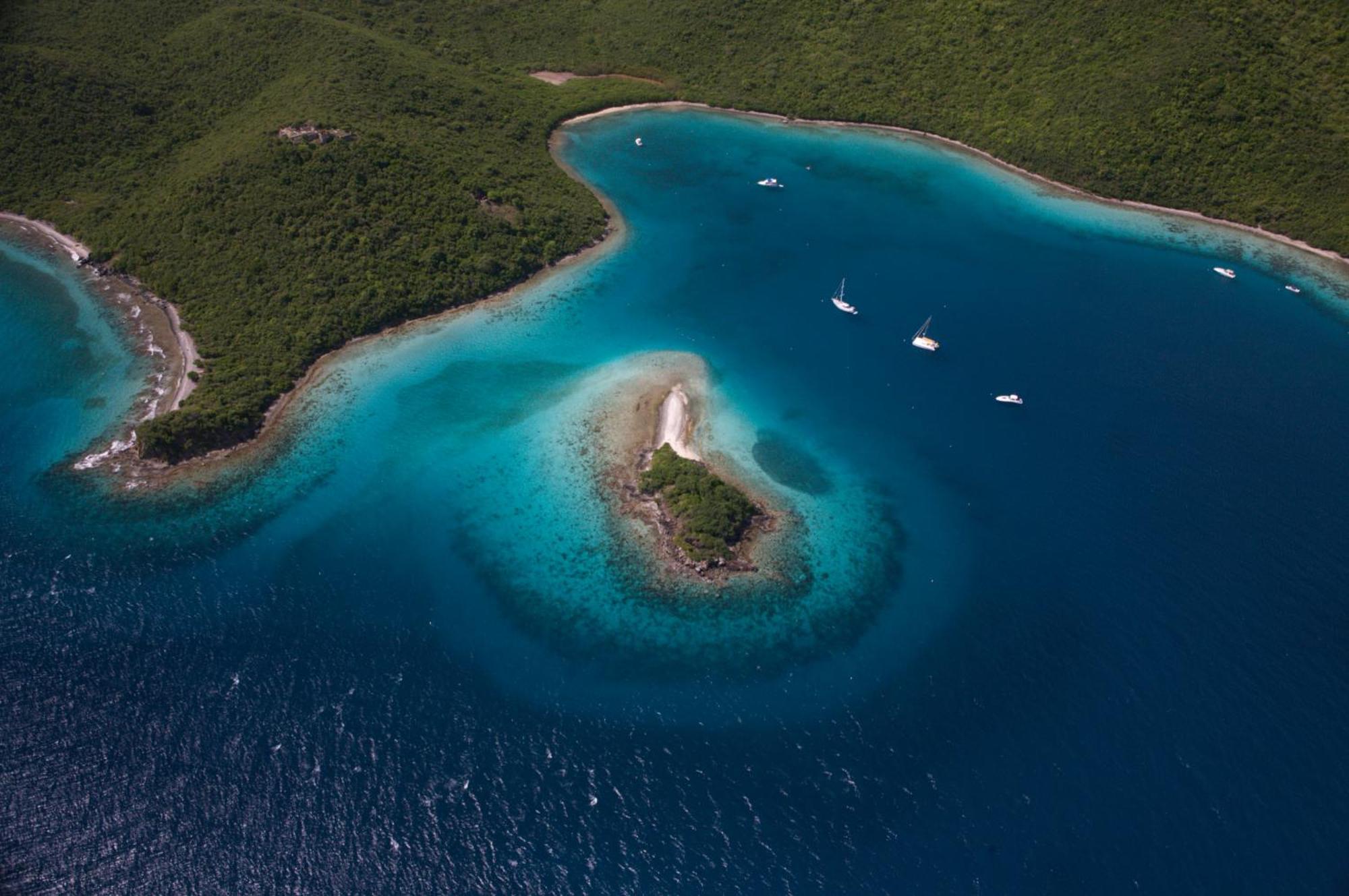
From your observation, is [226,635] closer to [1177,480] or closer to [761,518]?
[761,518]

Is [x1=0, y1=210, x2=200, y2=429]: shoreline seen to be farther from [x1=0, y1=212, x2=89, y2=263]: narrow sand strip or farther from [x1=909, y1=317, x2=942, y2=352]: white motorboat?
[x1=909, y1=317, x2=942, y2=352]: white motorboat

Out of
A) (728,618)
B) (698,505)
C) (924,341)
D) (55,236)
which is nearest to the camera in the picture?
(728,618)

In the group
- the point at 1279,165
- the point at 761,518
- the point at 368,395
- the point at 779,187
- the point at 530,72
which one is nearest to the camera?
the point at 761,518

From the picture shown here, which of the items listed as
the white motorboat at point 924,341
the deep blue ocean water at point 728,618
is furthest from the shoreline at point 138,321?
the white motorboat at point 924,341

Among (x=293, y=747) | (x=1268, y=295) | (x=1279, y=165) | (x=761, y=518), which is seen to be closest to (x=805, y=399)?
(x=761, y=518)

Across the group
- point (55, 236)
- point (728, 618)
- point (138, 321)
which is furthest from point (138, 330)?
point (728, 618)

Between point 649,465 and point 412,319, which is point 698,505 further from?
point 412,319

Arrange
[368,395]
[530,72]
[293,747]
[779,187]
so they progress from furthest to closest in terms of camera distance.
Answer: [530,72] < [779,187] < [368,395] < [293,747]
